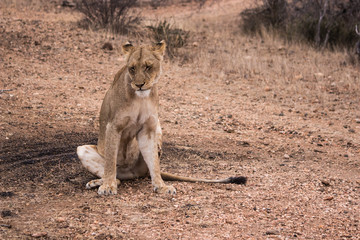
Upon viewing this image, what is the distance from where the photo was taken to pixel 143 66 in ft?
14.4

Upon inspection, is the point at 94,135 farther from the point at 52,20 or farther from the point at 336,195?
the point at 52,20

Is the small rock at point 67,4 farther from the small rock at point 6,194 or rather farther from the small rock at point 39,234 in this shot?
the small rock at point 39,234

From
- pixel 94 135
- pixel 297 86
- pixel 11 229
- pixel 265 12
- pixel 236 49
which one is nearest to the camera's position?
pixel 11 229

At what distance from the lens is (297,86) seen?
10102 mm

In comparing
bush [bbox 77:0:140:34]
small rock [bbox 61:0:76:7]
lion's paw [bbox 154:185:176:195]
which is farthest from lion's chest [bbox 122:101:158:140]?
small rock [bbox 61:0:76:7]

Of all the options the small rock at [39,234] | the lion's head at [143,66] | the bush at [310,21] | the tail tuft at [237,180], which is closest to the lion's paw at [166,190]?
the tail tuft at [237,180]

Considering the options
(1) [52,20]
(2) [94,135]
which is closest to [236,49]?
(1) [52,20]

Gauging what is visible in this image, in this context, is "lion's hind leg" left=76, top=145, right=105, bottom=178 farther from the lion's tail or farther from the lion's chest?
the lion's tail

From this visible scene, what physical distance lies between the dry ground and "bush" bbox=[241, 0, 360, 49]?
738mm

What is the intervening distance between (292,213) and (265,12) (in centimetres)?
1165

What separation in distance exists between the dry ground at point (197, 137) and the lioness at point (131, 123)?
23 cm

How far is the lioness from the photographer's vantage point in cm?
444

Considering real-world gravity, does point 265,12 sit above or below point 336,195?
above

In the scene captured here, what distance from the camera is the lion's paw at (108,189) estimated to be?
4625 mm
